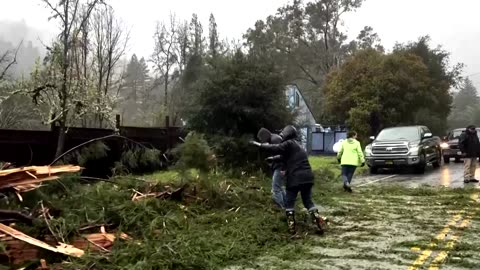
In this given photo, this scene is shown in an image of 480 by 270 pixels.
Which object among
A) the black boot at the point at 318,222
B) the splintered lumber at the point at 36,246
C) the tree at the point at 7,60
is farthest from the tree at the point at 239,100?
the tree at the point at 7,60

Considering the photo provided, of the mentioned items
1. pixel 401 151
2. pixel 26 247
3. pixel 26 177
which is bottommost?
pixel 26 247

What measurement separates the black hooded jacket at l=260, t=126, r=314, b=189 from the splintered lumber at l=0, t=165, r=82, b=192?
3.25 m

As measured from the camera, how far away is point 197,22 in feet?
170

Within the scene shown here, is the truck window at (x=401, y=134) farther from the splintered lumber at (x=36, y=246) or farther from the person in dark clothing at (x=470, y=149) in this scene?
the splintered lumber at (x=36, y=246)

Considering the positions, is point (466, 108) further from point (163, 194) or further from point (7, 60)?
point (163, 194)

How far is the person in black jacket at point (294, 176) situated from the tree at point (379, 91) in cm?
2564

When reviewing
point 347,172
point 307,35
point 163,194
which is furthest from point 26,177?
point 307,35

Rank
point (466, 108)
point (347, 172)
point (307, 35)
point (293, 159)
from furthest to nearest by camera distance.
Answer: point (466, 108), point (307, 35), point (347, 172), point (293, 159)

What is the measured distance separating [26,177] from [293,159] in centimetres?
392

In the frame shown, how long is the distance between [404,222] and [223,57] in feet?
25.8

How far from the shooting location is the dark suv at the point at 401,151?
63.1 ft

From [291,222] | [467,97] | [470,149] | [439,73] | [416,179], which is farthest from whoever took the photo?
[467,97]

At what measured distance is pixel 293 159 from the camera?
26.6 feet

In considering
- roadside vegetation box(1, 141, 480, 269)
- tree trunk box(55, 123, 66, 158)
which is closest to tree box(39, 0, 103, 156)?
tree trunk box(55, 123, 66, 158)
